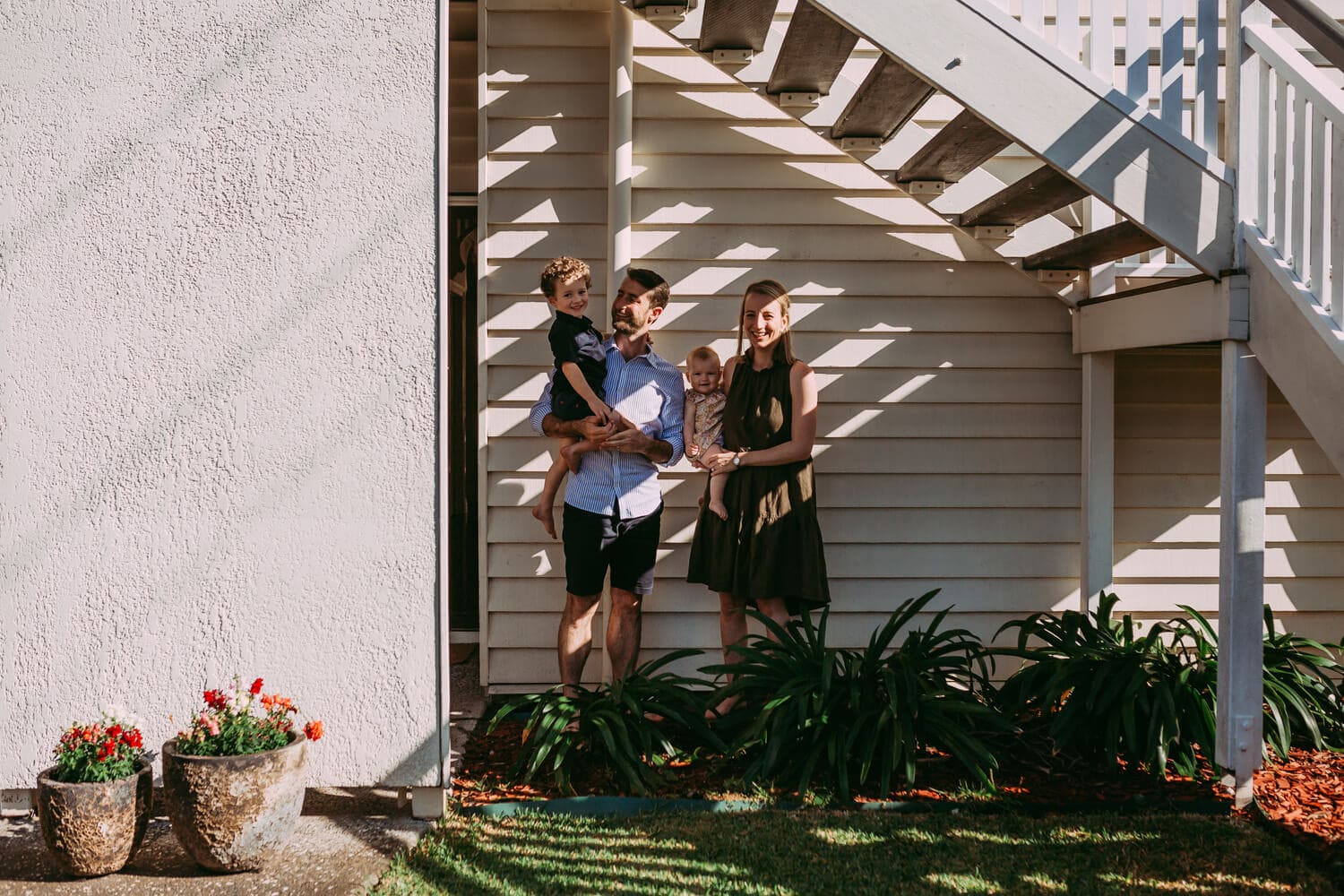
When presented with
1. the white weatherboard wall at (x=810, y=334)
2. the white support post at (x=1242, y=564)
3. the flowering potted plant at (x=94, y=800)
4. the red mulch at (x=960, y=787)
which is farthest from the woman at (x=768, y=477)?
the flowering potted plant at (x=94, y=800)

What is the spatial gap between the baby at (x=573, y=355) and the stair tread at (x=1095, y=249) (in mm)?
1951

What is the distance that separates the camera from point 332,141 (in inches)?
136

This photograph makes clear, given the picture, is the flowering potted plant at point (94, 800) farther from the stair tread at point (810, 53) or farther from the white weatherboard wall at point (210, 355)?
the stair tread at point (810, 53)

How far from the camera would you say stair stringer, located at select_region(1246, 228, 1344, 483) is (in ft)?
10.3

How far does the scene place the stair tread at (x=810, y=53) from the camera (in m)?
3.68

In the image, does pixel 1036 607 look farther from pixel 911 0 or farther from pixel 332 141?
pixel 332 141

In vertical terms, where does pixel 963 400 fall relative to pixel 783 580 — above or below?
above

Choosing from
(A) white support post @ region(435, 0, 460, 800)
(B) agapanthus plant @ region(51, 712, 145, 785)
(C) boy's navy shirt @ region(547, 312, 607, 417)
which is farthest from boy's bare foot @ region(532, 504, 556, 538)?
(B) agapanthus plant @ region(51, 712, 145, 785)

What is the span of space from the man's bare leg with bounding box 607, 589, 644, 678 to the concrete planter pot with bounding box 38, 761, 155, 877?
181 cm

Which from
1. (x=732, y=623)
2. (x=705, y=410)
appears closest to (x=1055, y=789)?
(x=732, y=623)

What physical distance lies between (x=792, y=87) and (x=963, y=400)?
164 cm

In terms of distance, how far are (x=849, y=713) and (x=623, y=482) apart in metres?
1.24

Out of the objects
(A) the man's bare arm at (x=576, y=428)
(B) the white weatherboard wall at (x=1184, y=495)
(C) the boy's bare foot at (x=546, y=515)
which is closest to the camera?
(A) the man's bare arm at (x=576, y=428)

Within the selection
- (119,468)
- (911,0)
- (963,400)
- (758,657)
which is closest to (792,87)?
(911,0)
